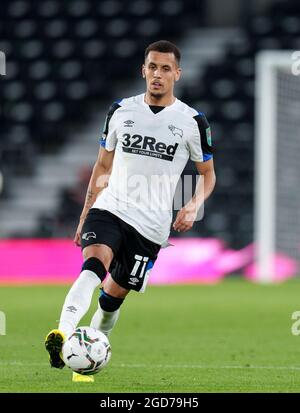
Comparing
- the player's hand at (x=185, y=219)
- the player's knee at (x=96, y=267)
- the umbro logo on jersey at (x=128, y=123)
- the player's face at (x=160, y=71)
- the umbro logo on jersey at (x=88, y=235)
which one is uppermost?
the player's face at (x=160, y=71)

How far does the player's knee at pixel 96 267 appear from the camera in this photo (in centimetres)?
682

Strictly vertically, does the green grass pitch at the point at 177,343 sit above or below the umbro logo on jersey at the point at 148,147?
below

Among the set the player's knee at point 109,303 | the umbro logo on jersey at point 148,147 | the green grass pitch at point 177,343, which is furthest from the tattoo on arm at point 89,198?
the green grass pitch at point 177,343

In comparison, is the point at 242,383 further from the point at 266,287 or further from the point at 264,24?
the point at 264,24

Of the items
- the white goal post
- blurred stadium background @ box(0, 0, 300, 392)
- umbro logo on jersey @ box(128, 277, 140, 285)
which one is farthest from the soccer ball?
the white goal post

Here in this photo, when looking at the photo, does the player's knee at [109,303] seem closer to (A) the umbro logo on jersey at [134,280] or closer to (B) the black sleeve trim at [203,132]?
(A) the umbro logo on jersey at [134,280]

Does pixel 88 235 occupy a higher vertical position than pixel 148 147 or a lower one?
lower

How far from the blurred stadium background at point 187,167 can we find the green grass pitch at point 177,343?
40mm

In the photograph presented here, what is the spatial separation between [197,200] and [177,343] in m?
2.81

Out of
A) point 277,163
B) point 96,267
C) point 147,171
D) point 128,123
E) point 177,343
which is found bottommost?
point 277,163

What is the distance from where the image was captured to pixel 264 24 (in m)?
23.5

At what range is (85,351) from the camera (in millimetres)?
6355

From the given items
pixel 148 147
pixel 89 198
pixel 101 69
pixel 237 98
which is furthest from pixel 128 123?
pixel 101 69

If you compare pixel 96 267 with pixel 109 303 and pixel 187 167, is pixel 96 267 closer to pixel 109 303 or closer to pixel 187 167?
pixel 109 303
